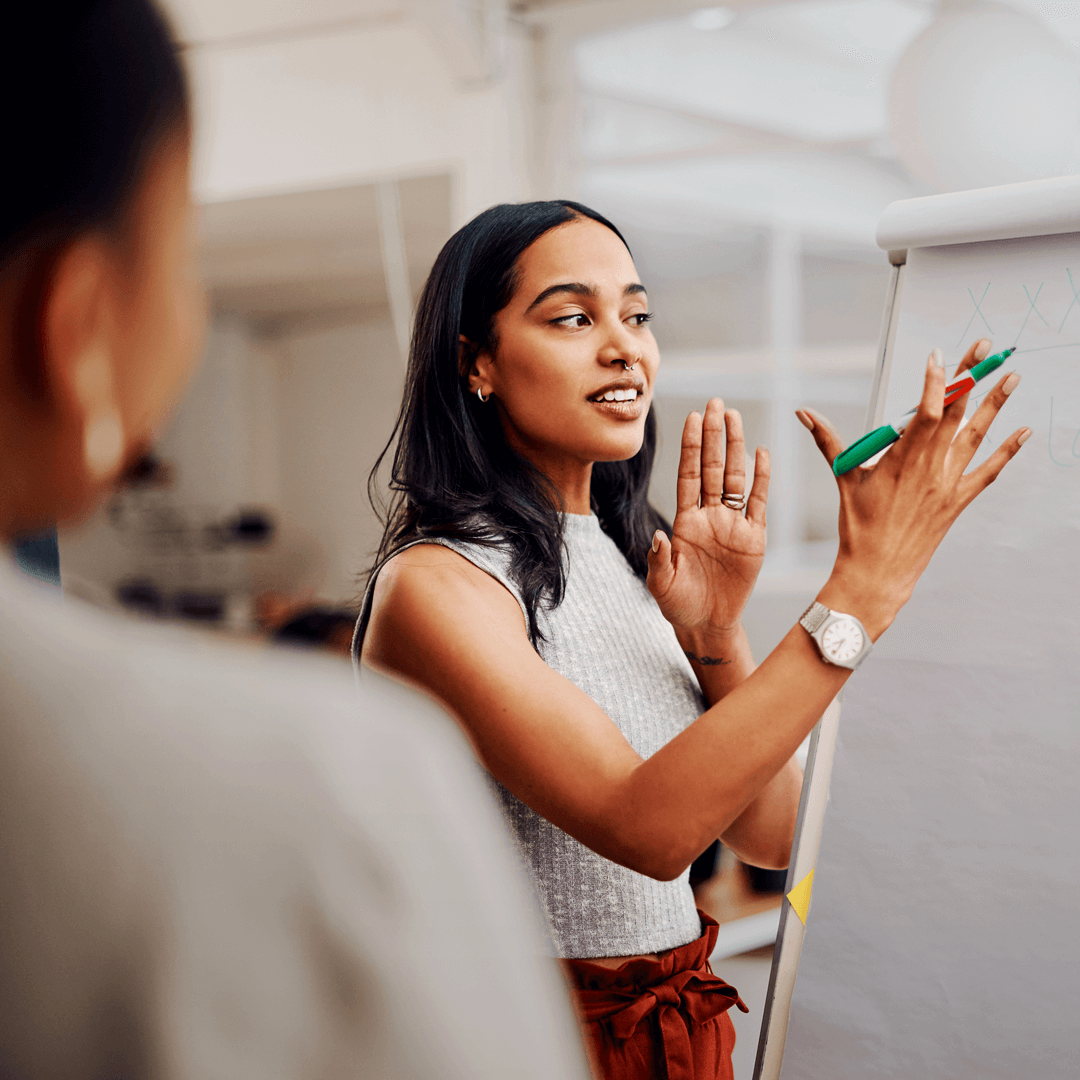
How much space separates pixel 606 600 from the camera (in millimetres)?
1075

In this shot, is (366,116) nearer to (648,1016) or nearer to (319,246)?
(319,246)

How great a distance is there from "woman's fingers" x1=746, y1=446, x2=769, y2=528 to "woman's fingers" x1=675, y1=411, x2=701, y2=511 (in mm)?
51

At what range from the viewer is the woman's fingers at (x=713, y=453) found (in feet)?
3.26

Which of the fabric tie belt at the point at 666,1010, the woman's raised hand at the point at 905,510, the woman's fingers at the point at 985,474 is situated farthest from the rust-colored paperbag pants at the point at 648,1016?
the woman's fingers at the point at 985,474

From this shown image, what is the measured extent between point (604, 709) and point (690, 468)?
0.24m

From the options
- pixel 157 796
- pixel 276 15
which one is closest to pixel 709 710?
pixel 157 796

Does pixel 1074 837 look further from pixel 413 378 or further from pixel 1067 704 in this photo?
pixel 413 378

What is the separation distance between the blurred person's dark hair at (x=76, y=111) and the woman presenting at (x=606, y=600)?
583 mm

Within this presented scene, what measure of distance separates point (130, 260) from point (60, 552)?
698 millimetres

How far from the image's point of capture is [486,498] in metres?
1.02

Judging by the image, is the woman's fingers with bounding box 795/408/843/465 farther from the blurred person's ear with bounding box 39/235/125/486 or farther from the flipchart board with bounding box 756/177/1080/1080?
the blurred person's ear with bounding box 39/235/125/486

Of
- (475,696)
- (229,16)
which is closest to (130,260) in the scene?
(475,696)

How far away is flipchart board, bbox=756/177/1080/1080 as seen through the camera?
0.96 meters

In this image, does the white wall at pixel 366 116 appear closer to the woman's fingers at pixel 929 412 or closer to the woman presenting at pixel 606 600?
the woman presenting at pixel 606 600
